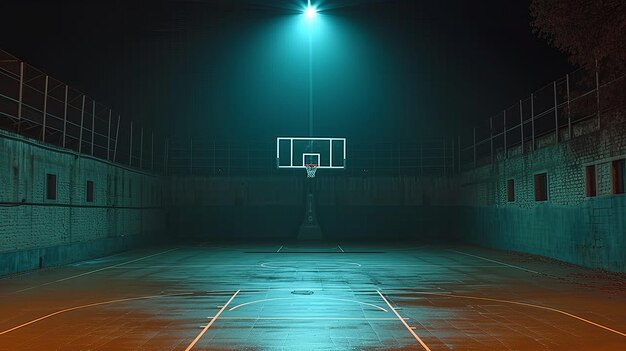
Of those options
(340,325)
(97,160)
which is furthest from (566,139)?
(97,160)

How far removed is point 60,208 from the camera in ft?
69.0

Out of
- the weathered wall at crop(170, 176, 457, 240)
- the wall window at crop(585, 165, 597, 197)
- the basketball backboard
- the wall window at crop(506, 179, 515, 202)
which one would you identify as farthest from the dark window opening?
the wall window at crop(585, 165, 597, 197)

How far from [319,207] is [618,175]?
2290 centimetres

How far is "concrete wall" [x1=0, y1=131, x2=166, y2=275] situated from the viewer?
57.8 feet

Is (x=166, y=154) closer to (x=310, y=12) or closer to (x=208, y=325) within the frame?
(x=310, y=12)

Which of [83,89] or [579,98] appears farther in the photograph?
[83,89]

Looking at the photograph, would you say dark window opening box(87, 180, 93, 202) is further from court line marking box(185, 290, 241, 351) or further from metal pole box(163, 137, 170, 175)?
metal pole box(163, 137, 170, 175)

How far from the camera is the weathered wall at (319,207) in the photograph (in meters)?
38.4

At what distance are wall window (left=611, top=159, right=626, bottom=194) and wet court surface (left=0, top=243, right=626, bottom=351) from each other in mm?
2740

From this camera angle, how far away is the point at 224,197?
38594 mm

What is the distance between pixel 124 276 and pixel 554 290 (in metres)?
12.0

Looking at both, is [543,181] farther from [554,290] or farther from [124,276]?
[124,276]

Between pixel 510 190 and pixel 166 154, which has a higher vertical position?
pixel 166 154

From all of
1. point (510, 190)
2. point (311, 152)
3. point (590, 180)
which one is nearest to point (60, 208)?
point (311, 152)
